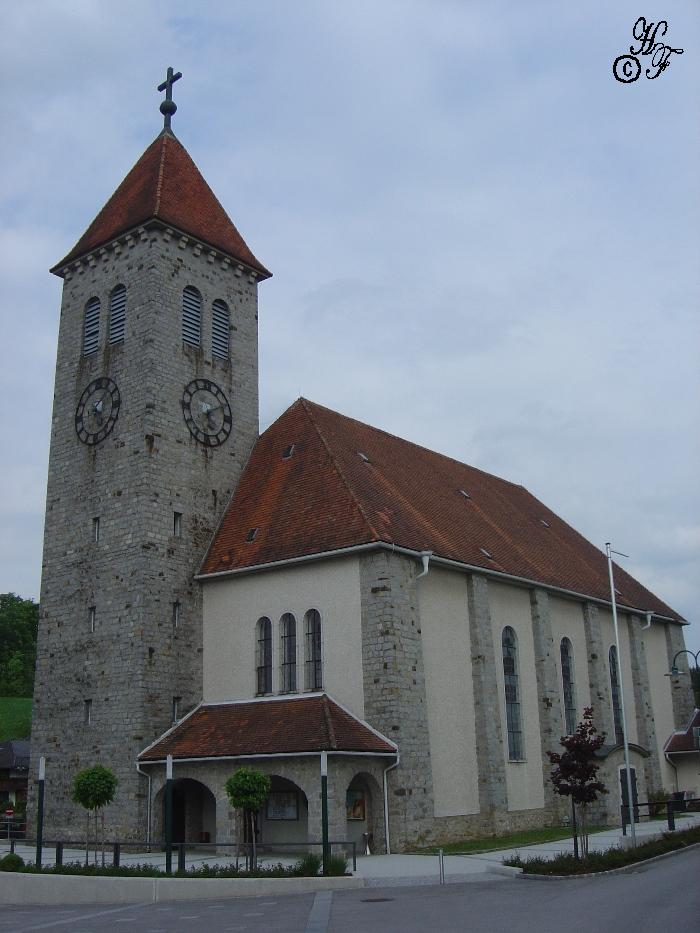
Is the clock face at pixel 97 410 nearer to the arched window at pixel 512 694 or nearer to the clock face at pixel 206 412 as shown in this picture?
the clock face at pixel 206 412

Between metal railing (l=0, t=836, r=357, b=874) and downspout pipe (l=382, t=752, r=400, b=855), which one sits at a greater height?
downspout pipe (l=382, t=752, r=400, b=855)

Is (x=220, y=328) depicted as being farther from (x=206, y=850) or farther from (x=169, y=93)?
(x=206, y=850)

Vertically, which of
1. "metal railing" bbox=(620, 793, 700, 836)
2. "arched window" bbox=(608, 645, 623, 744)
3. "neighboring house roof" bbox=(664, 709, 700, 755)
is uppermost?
"arched window" bbox=(608, 645, 623, 744)

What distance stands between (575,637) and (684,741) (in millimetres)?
9166

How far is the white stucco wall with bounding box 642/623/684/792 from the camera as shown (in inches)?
1585

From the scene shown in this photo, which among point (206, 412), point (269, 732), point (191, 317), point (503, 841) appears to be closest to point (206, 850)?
point (269, 732)

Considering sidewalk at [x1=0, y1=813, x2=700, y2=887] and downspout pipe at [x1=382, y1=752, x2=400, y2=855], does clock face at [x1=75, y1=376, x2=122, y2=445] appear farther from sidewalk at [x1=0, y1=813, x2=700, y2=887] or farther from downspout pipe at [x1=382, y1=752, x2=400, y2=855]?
downspout pipe at [x1=382, y1=752, x2=400, y2=855]

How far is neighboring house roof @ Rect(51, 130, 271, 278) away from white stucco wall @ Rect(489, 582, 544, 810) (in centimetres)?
1503

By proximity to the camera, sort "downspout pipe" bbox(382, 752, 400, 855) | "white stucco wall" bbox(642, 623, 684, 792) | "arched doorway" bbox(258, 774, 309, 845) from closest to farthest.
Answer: "downspout pipe" bbox(382, 752, 400, 855) → "arched doorway" bbox(258, 774, 309, 845) → "white stucco wall" bbox(642, 623, 684, 792)

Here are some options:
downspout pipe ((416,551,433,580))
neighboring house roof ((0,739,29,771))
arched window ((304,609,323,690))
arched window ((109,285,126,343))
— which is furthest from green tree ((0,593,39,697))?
downspout pipe ((416,551,433,580))

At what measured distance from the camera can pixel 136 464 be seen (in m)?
30.2

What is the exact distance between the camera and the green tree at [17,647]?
8919 cm

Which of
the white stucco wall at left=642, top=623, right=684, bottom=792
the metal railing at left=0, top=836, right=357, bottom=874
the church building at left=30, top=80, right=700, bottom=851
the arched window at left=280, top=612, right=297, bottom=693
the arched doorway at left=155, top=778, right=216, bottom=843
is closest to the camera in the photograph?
the metal railing at left=0, top=836, right=357, bottom=874

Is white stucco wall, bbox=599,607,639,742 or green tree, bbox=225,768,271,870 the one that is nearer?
green tree, bbox=225,768,271,870
